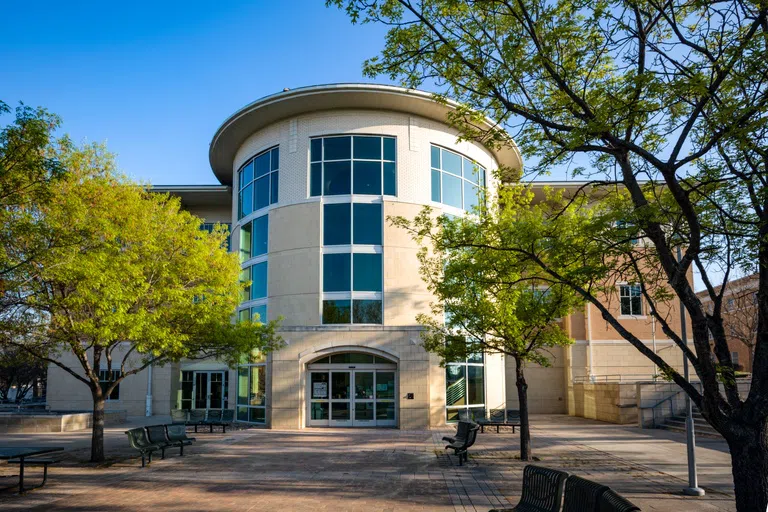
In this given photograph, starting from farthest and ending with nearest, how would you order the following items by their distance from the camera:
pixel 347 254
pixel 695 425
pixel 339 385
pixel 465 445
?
pixel 347 254 → pixel 339 385 → pixel 695 425 → pixel 465 445

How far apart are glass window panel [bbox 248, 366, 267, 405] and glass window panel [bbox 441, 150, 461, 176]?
12.0 m

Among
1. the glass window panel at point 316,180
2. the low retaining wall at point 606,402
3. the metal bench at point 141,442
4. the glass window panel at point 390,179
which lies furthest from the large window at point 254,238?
the low retaining wall at point 606,402

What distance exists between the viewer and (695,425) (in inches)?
859

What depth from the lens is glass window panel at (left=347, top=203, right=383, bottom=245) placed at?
86.4 ft

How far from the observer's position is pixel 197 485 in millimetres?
12336

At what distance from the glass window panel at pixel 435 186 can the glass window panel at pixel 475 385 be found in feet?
24.8

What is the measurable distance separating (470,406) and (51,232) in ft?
62.2

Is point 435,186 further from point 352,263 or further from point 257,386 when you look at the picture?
point 257,386

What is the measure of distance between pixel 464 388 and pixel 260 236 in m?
11.4

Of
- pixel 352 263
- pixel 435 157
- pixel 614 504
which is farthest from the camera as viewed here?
pixel 435 157

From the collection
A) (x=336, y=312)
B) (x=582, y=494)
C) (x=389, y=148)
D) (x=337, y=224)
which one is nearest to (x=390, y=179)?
(x=389, y=148)

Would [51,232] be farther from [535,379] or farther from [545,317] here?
[535,379]

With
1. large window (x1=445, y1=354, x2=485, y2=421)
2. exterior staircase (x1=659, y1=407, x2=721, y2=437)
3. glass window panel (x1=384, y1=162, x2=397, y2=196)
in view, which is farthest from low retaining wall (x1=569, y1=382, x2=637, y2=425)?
glass window panel (x1=384, y1=162, x2=397, y2=196)

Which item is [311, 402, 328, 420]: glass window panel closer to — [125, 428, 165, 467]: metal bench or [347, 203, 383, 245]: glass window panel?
[347, 203, 383, 245]: glass window panel
